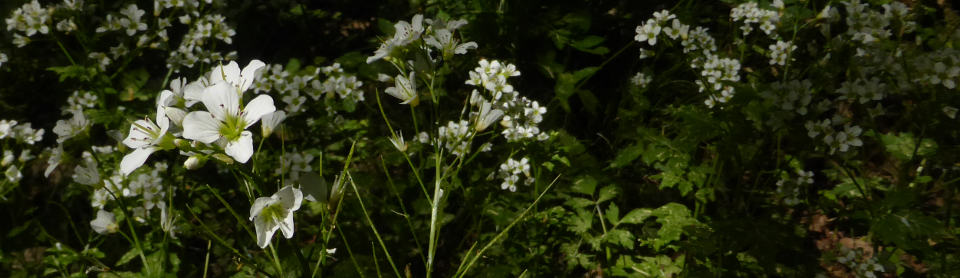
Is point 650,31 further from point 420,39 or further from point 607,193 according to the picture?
point 420,39

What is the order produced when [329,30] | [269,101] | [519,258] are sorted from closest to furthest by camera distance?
[269,101] → [519,258] → [329,30]

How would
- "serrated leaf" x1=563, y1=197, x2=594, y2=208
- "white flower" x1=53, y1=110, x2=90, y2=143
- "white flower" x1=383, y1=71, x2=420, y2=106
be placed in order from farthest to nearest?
"serrated leaf" x1=563, y1=197, x2=594, y2=208 < "white flower" x1=53, y1=110, x2=90, y2=143 < "white flower" x1=383, y1=71, x2=420, y2=106

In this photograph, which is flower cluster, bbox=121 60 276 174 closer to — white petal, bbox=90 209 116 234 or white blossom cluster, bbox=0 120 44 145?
white petal, bbox=90 209 116 234

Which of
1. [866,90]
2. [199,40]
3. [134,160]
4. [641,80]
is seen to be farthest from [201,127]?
[641,80]

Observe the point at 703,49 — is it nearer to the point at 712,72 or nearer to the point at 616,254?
the point at 712,72

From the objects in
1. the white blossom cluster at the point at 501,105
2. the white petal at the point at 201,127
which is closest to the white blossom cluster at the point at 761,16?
the white blossom cluster at the point at 501,105

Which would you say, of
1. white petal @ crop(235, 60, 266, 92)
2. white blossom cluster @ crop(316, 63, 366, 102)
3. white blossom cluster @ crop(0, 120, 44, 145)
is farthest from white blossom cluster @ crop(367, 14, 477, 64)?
white blossom cluster @ crop(0, 120, 44, 145)

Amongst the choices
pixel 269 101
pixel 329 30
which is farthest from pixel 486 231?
pixel 329 30
